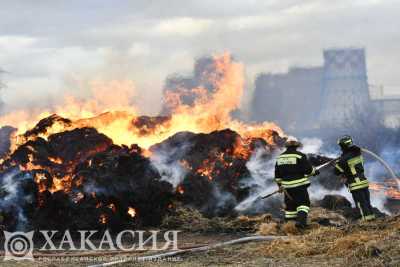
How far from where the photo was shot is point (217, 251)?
35.1 feet

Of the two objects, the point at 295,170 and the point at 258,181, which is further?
the point at 258,181

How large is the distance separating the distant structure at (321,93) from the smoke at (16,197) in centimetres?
7113

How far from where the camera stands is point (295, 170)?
1230cm

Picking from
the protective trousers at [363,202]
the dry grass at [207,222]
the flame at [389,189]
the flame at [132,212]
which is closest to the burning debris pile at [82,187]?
the flame at [132,212]

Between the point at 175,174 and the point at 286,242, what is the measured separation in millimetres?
7167

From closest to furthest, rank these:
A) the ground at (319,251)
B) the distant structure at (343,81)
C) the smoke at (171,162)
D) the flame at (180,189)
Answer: the ground at (319,251) < the flame at (180,189) < the smoke at (171,162) < the distant structure at (343,81)

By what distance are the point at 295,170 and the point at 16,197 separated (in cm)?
776

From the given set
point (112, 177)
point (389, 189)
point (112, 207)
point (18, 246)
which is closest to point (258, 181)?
point (112, 177)

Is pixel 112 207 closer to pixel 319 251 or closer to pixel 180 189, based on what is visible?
pixel 180 189

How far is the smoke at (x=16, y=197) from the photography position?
15.7 metres

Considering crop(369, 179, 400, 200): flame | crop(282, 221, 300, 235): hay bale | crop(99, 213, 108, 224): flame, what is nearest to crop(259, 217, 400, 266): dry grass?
crop(282, 221, 300, 235): hay bale

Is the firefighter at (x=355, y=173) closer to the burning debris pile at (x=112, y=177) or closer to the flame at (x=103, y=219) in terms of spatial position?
the burning debris pile at (x=112, y=177)

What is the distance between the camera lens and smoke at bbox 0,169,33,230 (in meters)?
15.7

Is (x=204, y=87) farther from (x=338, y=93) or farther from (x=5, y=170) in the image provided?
(x=338, y=93)
